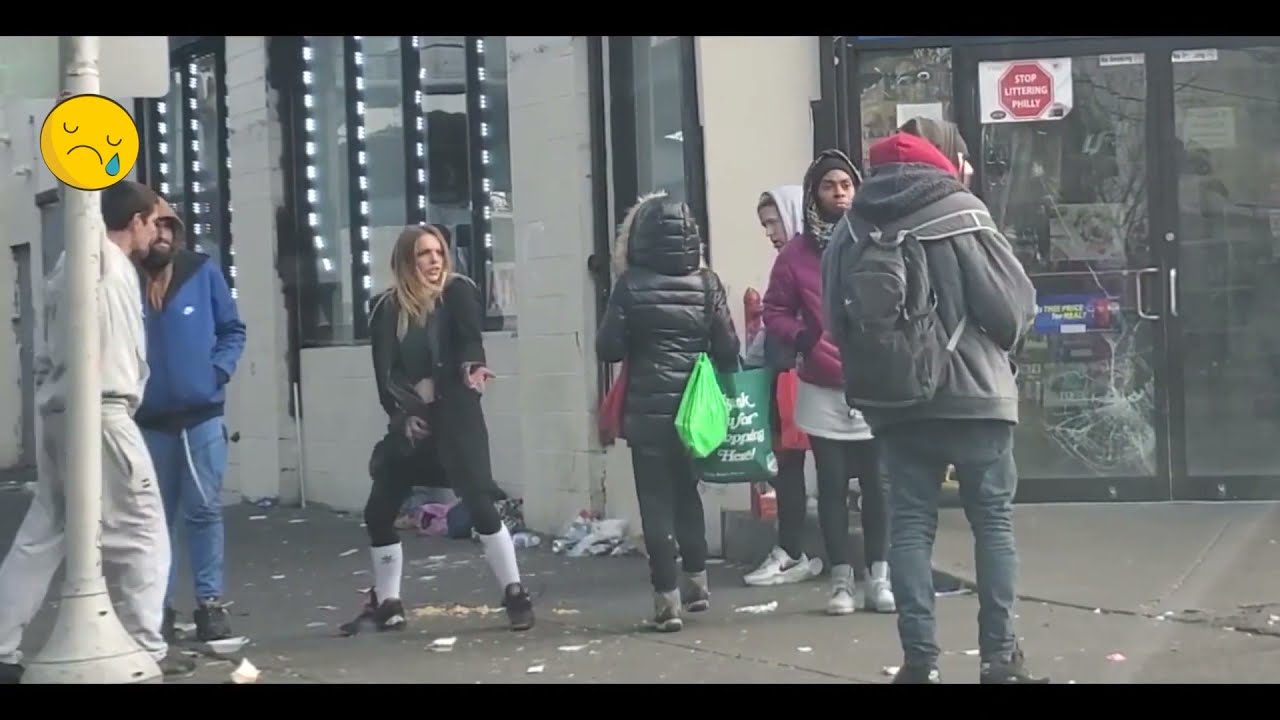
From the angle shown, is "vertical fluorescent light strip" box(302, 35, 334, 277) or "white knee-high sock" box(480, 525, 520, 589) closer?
"white knee-high sock" box(480, 525, 520, 589)

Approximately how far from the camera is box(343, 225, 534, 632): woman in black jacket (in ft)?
22.1

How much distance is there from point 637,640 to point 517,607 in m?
0.54

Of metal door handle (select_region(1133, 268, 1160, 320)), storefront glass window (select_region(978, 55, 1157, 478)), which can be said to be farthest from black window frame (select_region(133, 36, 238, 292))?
metal door handle (select_region(1133, 268, 1160, 320))

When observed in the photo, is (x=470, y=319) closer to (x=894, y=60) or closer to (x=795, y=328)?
(x=795, y=328)

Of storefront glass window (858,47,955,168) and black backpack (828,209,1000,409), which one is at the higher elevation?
storefront glass window (858,47,955,168)

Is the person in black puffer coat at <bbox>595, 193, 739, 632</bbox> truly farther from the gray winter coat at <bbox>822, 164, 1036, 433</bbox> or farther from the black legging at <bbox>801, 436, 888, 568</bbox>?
the gray winter coat at <bbox>822, 164, 1036, 433</bbox>

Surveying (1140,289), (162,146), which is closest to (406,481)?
(1140,289)

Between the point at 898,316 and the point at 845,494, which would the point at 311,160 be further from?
the point at 898,316

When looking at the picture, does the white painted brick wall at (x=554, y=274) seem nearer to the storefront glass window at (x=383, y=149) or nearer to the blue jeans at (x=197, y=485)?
the storefront glass window at (x=383, y=149)

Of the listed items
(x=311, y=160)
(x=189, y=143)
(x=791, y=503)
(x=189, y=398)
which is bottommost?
(x=791, y=503)

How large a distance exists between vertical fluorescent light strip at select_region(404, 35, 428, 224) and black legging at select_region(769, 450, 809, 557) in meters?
4.05

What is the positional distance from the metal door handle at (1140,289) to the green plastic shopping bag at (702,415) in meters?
2.71

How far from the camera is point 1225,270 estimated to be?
834 cm

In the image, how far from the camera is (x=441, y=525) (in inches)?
388
